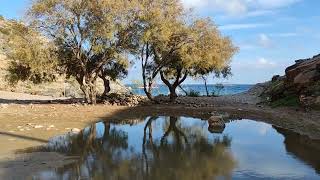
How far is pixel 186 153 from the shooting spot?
1592 cm

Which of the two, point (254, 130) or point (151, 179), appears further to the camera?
point (254, 130)

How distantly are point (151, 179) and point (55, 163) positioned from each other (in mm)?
3308

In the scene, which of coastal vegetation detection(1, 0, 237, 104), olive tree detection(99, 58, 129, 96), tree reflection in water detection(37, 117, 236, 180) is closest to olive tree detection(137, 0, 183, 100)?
coastal vegetation detection(1, 0, 237, 104)

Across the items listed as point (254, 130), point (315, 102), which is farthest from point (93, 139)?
point (315, 102)

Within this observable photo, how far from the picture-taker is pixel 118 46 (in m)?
34.8

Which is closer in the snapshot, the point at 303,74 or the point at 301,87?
the point at 301,87

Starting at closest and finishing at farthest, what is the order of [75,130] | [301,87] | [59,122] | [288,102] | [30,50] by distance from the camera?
1. [75,130]
2. [59,122]
3. [301,87]
4. [30,50]
5. [288,102]

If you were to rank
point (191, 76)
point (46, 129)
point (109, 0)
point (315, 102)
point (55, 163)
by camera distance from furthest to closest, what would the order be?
point (191, 76) < point (109, 0) < point (315, 102) < point (46, 129) < point (55, 163)

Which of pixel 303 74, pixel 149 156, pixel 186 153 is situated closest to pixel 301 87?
pixel 303 74

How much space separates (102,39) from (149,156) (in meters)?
19.8

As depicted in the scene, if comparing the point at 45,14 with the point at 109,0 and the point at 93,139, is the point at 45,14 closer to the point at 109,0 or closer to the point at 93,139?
the point at 109,0

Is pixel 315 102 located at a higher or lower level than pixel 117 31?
lower

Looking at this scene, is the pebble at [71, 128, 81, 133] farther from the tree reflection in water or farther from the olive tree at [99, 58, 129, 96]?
the olive tree at [99, 58, 129, 96]

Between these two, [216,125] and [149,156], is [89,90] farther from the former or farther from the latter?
[149,156]
